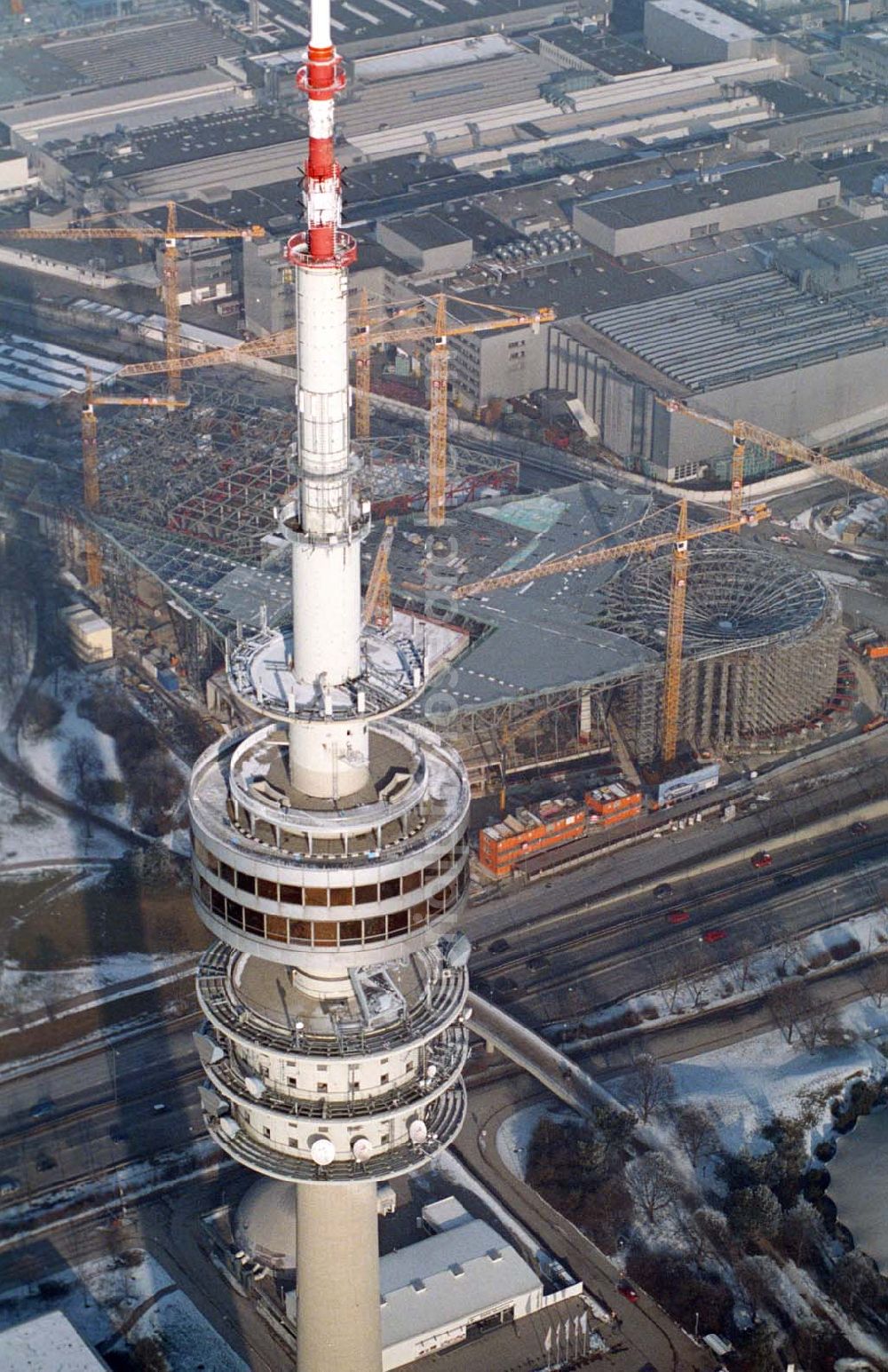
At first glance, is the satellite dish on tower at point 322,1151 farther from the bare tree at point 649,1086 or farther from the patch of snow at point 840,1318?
the bare tree at point 649,1086

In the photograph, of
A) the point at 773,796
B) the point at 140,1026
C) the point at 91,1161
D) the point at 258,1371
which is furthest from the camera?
the point at 773,796

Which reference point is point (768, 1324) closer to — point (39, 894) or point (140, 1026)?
point (140, 1026)

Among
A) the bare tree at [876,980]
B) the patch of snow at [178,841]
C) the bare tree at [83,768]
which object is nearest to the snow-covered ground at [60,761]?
the bare tree at [83,768]

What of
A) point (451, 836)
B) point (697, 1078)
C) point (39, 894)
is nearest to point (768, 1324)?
point (697, 1078)

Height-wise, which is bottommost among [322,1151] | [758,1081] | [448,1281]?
[758,1081]

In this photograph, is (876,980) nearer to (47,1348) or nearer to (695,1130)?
(695,1130)

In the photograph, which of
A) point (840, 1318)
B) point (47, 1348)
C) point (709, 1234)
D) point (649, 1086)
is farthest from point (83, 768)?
point (840, 1318)
